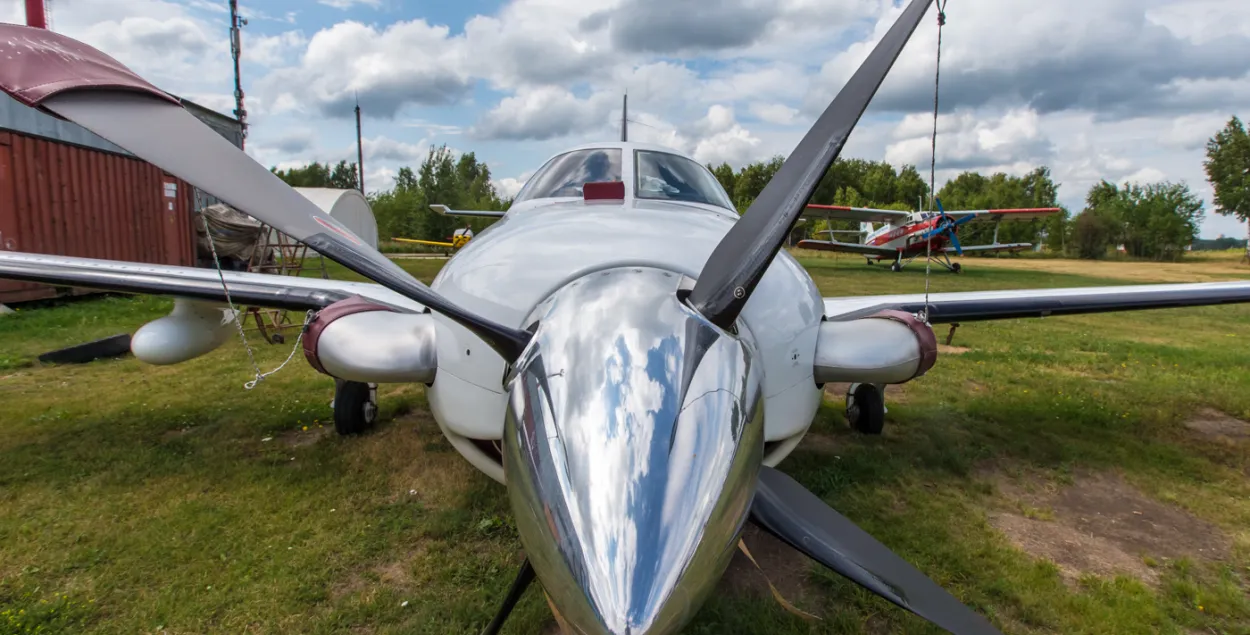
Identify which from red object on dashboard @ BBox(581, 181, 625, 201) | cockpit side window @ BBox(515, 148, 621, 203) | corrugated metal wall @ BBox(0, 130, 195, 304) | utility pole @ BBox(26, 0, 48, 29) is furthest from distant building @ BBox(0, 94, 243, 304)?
red object on dashboard @ BBox(581, 181, 625, 201)

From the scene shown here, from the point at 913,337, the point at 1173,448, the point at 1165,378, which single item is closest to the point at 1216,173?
the point at 1165,378

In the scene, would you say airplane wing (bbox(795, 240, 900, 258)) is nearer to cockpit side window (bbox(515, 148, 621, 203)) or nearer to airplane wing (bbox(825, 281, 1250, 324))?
airplane wing (bbox(825, 281, 1250, 324))

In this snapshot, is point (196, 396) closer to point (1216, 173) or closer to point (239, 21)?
point (239, 21)

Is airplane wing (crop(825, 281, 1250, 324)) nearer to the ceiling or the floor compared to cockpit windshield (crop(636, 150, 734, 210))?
nearer to the floor

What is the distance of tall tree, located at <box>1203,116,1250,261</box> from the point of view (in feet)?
148

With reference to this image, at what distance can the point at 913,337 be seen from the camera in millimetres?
2729

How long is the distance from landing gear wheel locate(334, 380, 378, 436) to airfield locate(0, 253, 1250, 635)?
115mm

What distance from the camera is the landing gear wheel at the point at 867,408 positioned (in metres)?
5.19

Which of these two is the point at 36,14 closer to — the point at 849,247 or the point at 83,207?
the point at 83,207

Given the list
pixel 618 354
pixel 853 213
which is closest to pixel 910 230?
pixel 853 213

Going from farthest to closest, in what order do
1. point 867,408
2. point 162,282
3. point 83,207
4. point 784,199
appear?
point 83,207 < point 867,408 < point 162,282 < point 784,199

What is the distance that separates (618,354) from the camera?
5.07ft

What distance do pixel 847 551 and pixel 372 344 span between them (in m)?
1.91

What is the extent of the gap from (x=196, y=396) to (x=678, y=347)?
6.45 meters
